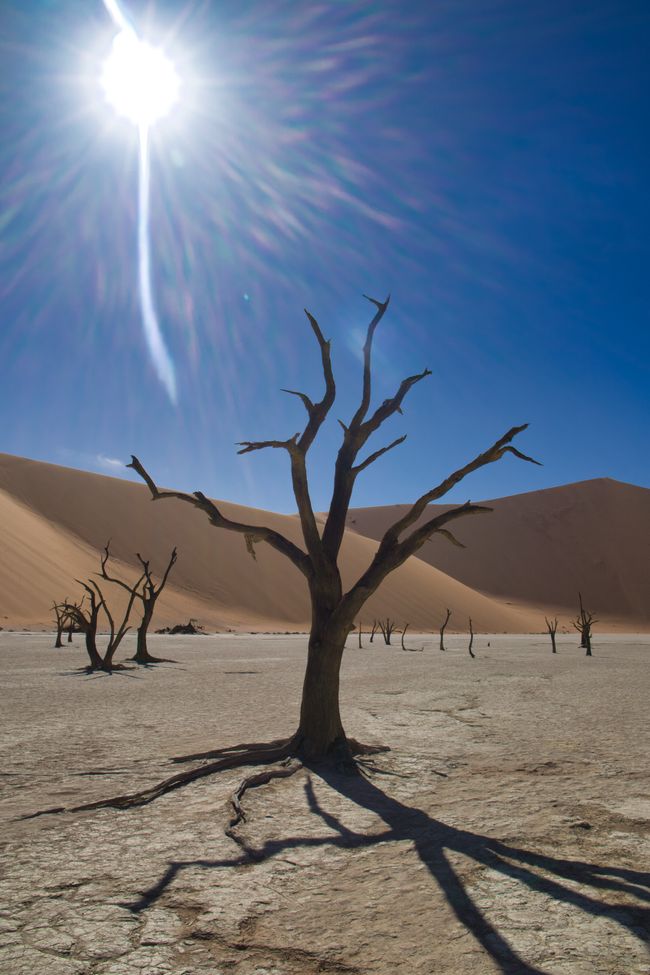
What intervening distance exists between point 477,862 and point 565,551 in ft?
272

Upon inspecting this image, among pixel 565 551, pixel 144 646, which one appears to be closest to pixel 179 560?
pixel 144 646

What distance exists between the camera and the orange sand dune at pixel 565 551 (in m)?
72.9

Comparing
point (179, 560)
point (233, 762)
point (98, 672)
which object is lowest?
point (98, 672)

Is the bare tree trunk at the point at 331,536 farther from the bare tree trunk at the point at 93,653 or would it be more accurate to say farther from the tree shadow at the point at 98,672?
the bare tree trunk at the point at 93,653

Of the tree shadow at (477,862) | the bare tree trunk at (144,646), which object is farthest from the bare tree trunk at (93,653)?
the tree shadow at (477,862)

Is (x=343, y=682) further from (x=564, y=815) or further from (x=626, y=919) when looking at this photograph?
(x=626, y=919)

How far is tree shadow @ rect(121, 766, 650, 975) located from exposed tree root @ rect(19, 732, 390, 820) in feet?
3.57

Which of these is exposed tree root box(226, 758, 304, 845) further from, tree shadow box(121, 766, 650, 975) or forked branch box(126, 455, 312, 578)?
forked branch box(126, 455, 312, 578)

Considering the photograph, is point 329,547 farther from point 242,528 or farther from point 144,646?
point 144,646

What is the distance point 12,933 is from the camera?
108 inches

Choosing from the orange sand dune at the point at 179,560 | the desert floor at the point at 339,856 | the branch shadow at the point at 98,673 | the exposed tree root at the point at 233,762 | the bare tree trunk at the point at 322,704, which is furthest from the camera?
the orange sand dune at the point at 179,560

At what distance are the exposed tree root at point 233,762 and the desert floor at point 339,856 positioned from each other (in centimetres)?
10

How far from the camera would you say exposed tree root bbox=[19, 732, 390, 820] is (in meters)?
4.57

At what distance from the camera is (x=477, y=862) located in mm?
3574
